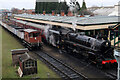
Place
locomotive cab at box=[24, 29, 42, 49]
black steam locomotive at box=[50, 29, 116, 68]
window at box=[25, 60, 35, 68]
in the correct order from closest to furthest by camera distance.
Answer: window at box=[25, 60, 35, 68]
black steam locomotive at box=[50, 29, 116, 68]
locomotive cab at box=[24, 29, 42, 49]

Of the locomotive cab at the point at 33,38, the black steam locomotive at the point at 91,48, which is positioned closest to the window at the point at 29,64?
the black steam locomotive at the point at 91,48

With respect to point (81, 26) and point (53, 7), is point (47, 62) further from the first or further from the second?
point (53, 7)

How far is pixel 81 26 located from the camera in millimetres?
17672

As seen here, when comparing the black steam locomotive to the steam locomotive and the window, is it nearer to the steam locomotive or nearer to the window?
the steam locomotive

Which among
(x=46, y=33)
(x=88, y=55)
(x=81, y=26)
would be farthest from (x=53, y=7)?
(x=88, y=55)

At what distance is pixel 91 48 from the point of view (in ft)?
43.4

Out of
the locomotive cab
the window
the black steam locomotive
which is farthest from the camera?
the locomotive cab

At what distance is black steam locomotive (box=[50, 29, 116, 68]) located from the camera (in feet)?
40.3

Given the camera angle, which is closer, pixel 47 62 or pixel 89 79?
pixel 89 79

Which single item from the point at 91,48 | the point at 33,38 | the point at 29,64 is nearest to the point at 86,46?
the point at 91,48

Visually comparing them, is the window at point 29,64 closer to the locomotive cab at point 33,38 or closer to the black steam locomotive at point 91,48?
the black steam locomotive at point 91,48

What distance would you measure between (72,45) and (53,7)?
190 feet

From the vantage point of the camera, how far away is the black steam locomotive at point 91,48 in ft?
40.3

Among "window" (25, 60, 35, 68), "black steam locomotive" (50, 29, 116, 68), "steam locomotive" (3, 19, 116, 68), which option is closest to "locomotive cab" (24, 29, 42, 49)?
"steam locomotive" (3, 19, 116, 68)
